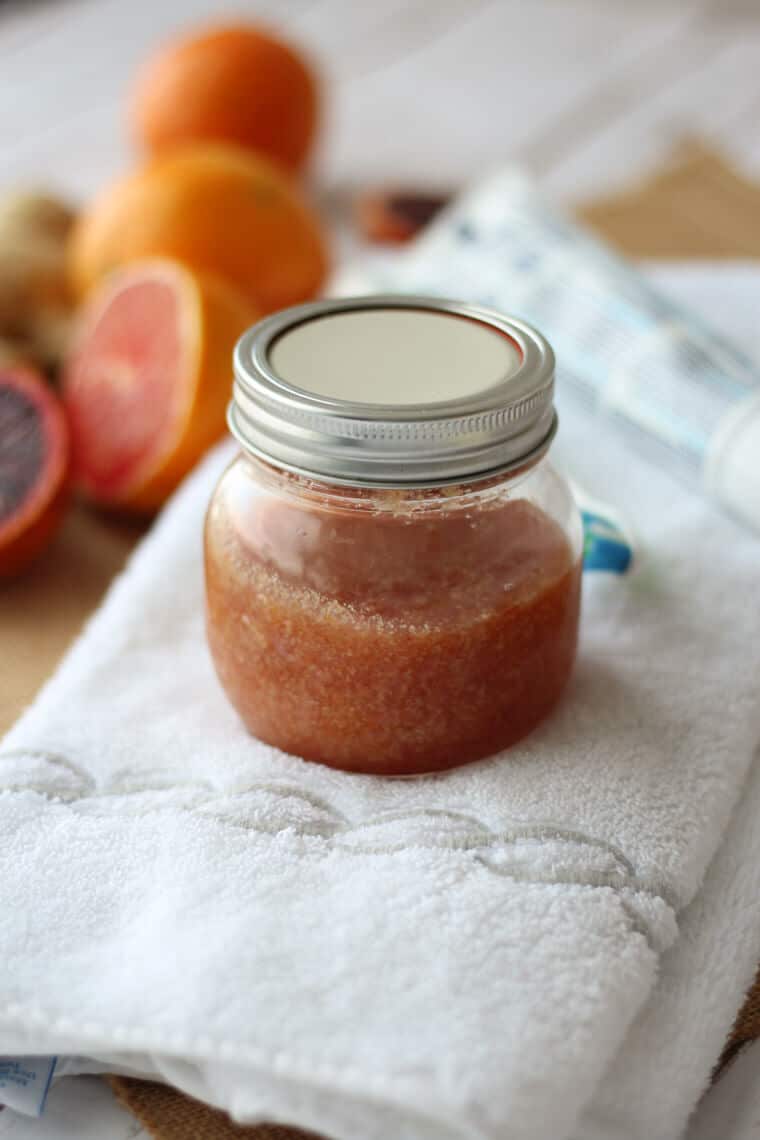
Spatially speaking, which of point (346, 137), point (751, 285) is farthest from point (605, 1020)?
point (346, 137)

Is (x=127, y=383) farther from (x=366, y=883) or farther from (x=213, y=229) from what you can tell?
(x=366, y=883)

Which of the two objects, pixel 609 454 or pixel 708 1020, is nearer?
pixel 708 1020

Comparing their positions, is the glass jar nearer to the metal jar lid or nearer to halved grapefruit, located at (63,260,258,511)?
the metal jar lid

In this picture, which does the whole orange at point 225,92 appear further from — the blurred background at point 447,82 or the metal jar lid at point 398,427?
the metal jar lid at point 398,427

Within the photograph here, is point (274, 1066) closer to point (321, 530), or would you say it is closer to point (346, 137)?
point (321, 530)

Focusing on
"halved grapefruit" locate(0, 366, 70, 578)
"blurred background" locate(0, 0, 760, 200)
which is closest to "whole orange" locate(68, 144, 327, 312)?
"halved grapefruit" locate(0, 366, 70, 578)
